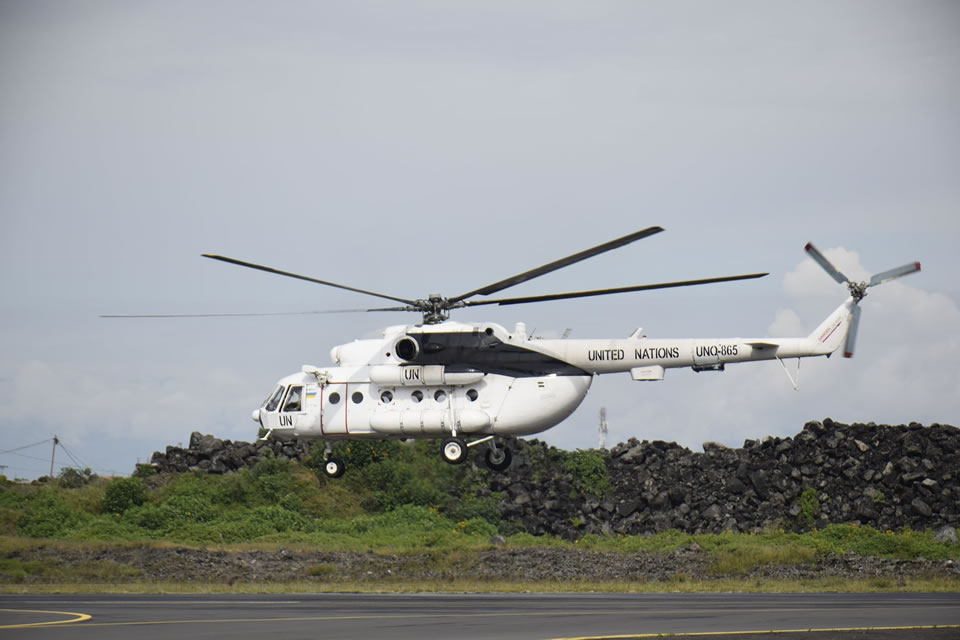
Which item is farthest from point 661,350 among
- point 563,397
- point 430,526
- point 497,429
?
point 430,526

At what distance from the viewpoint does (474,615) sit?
18859 mm

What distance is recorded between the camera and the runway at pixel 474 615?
15602 mm

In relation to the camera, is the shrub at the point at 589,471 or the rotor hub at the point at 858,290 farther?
the shrub at the point at 589,471

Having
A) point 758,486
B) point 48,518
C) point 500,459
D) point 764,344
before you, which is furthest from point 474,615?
point 48,518

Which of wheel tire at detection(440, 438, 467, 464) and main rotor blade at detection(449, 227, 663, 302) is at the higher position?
main rotor blade at detection(449, 227, 663, 302)

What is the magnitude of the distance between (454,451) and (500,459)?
1.50 meters

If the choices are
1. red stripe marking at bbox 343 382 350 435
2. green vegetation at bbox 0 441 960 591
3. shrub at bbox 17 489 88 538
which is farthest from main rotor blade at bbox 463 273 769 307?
shrub at bbox 17 489 88 538

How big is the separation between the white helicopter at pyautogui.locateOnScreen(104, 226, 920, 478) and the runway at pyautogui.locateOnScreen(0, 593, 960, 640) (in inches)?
186

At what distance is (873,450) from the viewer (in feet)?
147

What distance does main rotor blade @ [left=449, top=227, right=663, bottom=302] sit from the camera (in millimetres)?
23183

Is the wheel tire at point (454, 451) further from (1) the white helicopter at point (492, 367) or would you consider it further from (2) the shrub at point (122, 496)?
(2) the shrub at point (122, 496)

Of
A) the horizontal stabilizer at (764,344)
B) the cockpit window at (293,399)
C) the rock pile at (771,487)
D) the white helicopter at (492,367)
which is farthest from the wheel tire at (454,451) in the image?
the rock pile at (771,487)

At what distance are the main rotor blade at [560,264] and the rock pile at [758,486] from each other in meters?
17.3

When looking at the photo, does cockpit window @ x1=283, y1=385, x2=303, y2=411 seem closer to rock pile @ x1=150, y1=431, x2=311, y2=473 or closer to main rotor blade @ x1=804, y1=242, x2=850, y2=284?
main rotor blade @ x1=804, y1=242, x2=850, y2=284
